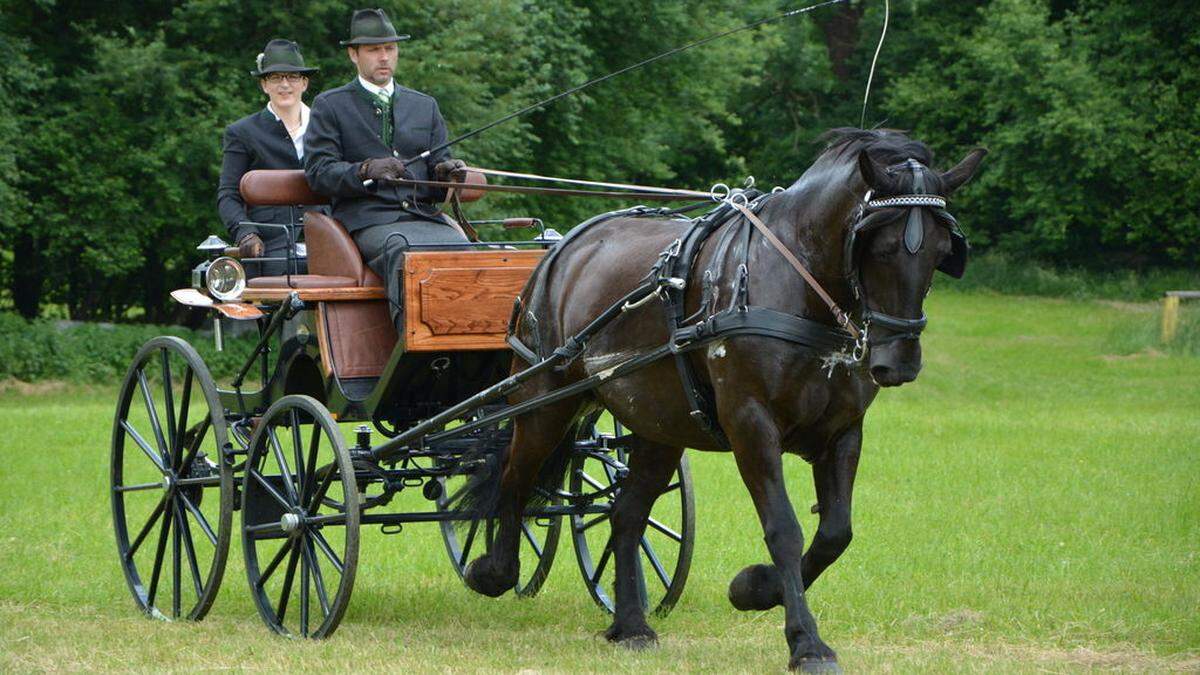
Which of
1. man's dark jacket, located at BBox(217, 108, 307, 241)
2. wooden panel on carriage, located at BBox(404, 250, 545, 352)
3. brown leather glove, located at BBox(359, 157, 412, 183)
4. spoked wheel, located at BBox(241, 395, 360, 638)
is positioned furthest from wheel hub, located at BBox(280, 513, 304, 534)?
man's dark jacket, located at BBox(217, 108, 307, 241)

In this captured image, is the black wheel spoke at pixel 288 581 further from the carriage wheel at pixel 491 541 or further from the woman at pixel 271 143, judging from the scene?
the woman at pixel 271 143

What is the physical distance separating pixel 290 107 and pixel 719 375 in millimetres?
4064

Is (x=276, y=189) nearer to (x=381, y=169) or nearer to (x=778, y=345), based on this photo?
(x=381, y=169)

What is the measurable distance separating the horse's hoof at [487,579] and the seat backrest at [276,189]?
72.7 inches

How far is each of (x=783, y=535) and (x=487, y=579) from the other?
190 centimetres

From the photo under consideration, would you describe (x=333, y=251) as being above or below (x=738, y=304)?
above

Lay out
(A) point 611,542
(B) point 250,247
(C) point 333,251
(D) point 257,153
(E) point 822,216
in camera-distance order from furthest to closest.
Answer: (D) point 257,153, (B) point 250,247, (C) point 333,251, (A) point 611,542, (E) point 822,216

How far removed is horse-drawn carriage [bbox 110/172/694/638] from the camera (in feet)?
23.4

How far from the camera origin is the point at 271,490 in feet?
23.9

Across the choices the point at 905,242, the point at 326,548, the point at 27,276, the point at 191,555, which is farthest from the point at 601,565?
the point at 27,276

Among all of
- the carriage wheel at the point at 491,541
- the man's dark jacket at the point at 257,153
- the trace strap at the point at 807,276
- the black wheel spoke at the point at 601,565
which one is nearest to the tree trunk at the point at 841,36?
the carriage wheel at the point at 491,541

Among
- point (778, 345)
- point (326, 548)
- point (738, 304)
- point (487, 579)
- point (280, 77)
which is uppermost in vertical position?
point (280, 77)

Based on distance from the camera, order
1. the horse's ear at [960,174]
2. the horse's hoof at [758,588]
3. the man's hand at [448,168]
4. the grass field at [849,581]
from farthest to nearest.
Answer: the man's hand at [448,168]
the grass field at [849,581]
the horse's hoof at [758,588]
the horse's ear at [960,174]

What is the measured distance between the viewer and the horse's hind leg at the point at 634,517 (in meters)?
6.95
